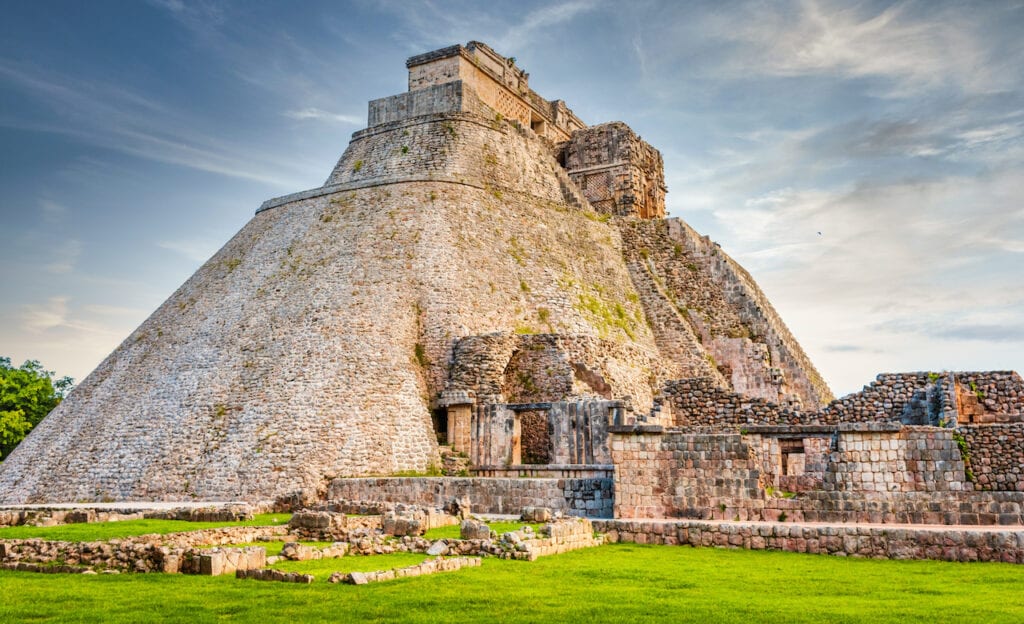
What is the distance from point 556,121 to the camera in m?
46.0

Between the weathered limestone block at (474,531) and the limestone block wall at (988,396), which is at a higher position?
the limestone block wall at (988,396)

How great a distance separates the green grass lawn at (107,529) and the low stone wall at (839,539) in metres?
6.53

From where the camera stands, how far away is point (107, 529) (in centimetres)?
1445

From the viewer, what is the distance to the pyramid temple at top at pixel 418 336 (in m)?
22.2

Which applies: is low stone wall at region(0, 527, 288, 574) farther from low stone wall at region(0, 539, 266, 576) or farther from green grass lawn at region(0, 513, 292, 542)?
green grass lawn at region(0, 513, 292, 542)

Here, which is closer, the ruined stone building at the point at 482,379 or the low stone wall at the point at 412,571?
the low stone wall at the point at 412,571

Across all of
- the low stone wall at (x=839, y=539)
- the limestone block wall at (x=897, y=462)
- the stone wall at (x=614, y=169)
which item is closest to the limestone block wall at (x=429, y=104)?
the stone wall at (x=614, y=169)

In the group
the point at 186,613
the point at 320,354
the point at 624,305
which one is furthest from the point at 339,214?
the point at 186,613

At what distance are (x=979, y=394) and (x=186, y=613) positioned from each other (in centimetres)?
1901

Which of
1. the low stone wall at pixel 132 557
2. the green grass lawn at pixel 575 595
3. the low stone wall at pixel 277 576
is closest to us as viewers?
the green grass lawn at pixel 575 595

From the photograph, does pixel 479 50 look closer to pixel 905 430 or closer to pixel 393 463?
pixel 393 463

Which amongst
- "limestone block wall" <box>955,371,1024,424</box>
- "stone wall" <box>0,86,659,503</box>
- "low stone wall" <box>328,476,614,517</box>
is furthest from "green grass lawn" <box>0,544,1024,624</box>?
"stone wall" <box>0,86,659,503</box>

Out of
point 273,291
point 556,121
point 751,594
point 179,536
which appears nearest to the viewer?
point 751,594

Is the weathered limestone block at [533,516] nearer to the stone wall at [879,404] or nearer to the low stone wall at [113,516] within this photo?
the stone wall at [879,404]
